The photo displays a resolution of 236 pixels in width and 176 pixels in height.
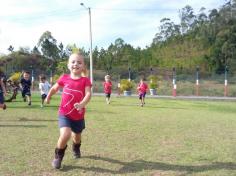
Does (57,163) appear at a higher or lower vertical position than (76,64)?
lower

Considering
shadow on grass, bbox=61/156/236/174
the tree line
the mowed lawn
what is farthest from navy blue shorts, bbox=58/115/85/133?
the tree line

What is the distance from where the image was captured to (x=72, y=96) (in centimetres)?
667

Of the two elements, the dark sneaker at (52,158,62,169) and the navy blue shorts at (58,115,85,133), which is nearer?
the dark sneaker at (52,158,62,169)

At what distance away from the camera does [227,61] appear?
60125mm

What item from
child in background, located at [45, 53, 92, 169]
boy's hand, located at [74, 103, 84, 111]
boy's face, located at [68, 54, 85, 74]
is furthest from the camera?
boy's face, located at [68, 54, 85, 74]

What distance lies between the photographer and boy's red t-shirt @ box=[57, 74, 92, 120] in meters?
6.62

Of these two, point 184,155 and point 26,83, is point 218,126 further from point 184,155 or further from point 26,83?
point 26,83

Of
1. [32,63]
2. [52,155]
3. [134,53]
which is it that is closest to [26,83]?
[52,155]

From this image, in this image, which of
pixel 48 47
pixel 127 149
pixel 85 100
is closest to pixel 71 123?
pixel 85 100

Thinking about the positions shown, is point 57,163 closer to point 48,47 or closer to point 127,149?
point 127,149

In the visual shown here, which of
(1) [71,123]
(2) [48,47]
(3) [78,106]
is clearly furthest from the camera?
(2) [48,47]

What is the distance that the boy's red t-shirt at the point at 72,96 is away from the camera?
6.62 metres

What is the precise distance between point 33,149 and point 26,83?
36.8 feet

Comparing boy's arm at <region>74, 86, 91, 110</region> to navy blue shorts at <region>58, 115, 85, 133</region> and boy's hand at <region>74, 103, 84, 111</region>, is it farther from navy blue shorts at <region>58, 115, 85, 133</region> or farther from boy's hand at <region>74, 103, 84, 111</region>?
navy blue shorts at <region>58, 115, 85, 133</region>
